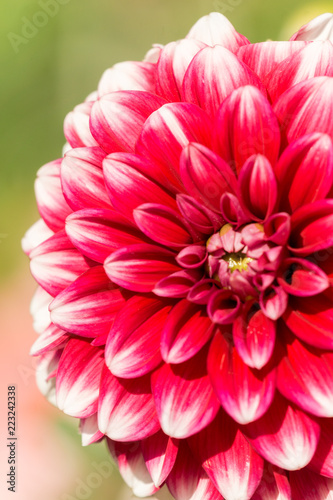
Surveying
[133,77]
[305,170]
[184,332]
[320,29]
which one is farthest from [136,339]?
[320,29]

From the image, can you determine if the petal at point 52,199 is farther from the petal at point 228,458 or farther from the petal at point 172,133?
the petal at point 228,458

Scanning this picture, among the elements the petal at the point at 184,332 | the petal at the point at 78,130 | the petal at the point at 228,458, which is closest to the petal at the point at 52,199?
the petal at the point at 78,130

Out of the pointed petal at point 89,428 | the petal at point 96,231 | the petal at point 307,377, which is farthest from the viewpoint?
the pointed petal at point 89,428

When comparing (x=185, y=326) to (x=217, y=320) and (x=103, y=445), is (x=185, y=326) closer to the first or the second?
(x=217, y=320)

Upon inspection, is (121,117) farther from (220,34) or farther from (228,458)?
(228,458)

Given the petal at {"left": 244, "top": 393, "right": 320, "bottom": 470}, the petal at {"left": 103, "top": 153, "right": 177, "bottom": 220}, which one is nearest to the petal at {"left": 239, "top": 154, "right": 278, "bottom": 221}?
the petal at {"left": 103, "top": 153, "right": 177, "bottom": 220}

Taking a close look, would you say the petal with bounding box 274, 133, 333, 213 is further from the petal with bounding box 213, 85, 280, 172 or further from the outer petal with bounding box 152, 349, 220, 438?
the outer petal with bounding box 152, 349, 220, 438

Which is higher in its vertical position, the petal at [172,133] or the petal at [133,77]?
the petal at [133,77]

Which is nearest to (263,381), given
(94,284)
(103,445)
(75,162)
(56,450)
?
(94,284)
